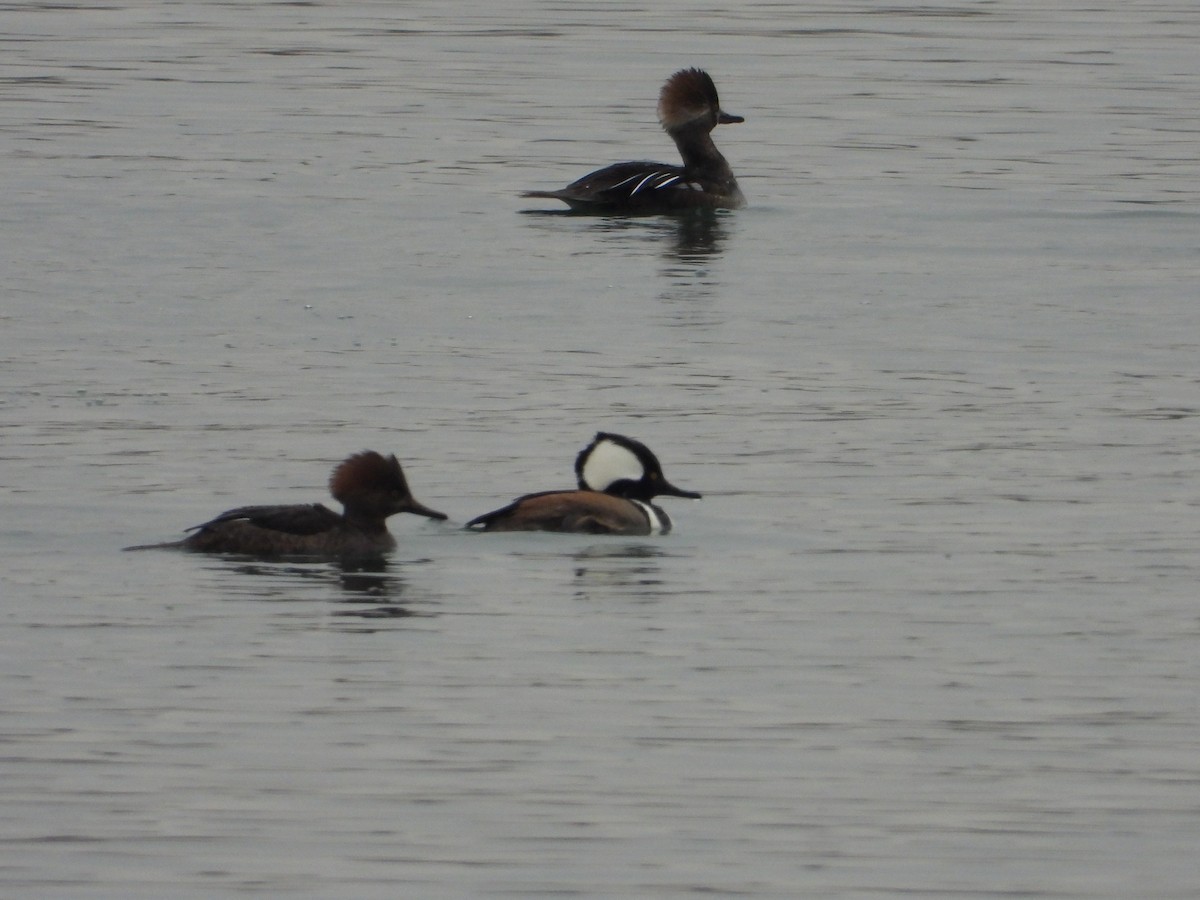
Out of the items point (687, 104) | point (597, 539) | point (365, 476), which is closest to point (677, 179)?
point (687, 104)

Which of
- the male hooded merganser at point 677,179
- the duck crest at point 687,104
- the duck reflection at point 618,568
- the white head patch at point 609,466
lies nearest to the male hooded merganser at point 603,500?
the white head patch at point 609,466

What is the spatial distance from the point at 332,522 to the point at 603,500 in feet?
3.99

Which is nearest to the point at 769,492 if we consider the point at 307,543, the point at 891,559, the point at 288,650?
the point at 891,559

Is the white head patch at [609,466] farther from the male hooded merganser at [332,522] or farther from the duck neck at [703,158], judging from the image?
the duck neck at [703,158]

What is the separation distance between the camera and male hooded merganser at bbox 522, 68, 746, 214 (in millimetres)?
21344

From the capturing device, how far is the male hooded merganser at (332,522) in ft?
35.1

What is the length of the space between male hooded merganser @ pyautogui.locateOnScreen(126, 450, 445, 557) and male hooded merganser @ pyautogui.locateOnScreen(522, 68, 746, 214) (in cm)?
1034

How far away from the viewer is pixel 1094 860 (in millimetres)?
7184

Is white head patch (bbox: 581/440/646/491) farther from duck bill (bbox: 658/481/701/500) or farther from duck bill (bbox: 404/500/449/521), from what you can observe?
duck bill (bbox: 404/500/449/521)

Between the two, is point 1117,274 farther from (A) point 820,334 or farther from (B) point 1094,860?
(B) point 1094,860

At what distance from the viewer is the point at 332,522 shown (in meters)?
11.0

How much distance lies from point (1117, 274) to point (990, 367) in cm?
364

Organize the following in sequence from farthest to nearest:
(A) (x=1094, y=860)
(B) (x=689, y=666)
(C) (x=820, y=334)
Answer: (C) (x=820, y=334) → (B) (x=689, y=666) → (A) (x=1094, y=860)

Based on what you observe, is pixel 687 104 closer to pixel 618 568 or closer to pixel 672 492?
pixel 672 492
